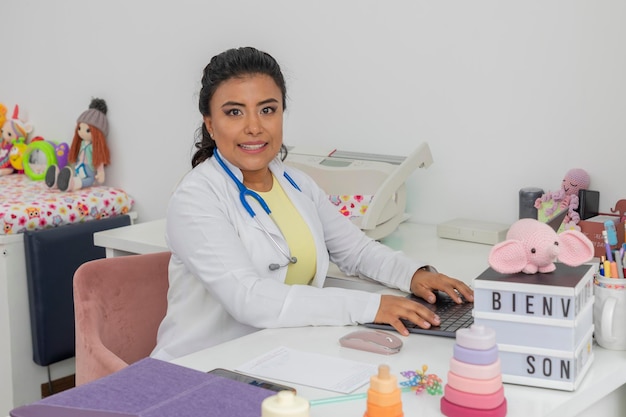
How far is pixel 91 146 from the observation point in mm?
3086

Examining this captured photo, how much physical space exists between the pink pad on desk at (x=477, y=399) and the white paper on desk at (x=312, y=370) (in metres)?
0.16

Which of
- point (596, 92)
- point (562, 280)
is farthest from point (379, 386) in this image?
point (596, 92)

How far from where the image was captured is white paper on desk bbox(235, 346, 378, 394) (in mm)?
1145

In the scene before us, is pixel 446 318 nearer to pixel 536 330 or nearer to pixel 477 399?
pixel 536 330

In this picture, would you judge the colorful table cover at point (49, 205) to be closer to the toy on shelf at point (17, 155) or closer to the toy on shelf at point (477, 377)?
the toy on shelf at point (17, 155)

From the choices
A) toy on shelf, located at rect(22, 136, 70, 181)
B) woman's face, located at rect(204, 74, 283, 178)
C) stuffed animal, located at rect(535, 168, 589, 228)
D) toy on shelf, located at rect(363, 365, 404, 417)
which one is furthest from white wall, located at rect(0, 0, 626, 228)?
toy on shelf, located at rect(363, 365, 404, 417)

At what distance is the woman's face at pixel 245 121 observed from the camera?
1638mm

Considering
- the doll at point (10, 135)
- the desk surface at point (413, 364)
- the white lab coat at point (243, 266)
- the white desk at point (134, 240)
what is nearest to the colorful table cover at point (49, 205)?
the doll at point (10, 135)

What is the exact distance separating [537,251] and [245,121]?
70cm

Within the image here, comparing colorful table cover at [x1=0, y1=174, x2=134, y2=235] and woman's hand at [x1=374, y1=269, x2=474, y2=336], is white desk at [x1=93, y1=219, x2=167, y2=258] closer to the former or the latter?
colorful table cover at [x1=0, y1=174, x2=134, y2=235]

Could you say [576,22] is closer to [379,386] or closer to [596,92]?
[596,92]

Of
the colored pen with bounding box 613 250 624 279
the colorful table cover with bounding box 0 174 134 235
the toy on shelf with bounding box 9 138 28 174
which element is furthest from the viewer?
the toy on shelf with bounding box 9 138 28 174

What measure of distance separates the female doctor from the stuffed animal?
19.9 inches

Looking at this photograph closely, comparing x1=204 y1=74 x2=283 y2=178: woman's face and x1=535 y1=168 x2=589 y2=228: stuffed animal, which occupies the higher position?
x1=204 y1=74 x2=283 y2=178: woman's face
